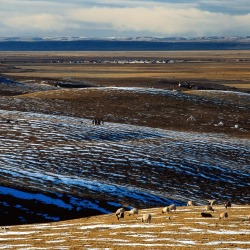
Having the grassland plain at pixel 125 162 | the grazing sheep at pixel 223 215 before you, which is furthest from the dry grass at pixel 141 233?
the grazing sheep at pixel 223 215

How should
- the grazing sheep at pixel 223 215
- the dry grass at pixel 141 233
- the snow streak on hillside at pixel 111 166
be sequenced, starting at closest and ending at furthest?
the dry grass at pixel 141 233 < the grazing sheep at pixel 223 215 < the snow streak on hillside at pixel 111 166

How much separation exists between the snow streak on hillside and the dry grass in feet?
26.4

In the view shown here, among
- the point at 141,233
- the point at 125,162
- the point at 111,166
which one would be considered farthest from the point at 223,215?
the point at 125,162

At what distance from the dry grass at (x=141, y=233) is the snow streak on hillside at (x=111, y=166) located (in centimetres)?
806

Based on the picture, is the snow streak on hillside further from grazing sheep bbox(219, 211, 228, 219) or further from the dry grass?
grazing sheep bbox(219, 211, 228, 219)

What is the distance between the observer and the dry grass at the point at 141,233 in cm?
2357

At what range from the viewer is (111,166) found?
49.9 meters

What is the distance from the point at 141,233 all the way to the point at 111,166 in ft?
78.8

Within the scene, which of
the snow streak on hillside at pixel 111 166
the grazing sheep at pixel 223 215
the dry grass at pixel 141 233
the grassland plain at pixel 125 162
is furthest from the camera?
Answer: the snow streak on hillside at pixel 111 166

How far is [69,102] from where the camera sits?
94.6 meters

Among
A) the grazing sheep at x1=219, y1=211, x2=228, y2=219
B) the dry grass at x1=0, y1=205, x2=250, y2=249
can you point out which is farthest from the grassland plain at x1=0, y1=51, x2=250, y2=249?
the grazing sheep at x1=219, y1=211, x2=228, y2=219

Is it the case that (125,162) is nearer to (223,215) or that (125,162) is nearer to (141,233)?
(223,215)

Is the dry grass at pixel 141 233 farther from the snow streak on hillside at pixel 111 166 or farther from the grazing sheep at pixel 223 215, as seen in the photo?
the snow streak on hillside at pixel 111 166

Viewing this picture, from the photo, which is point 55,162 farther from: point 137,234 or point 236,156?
point 137,234
